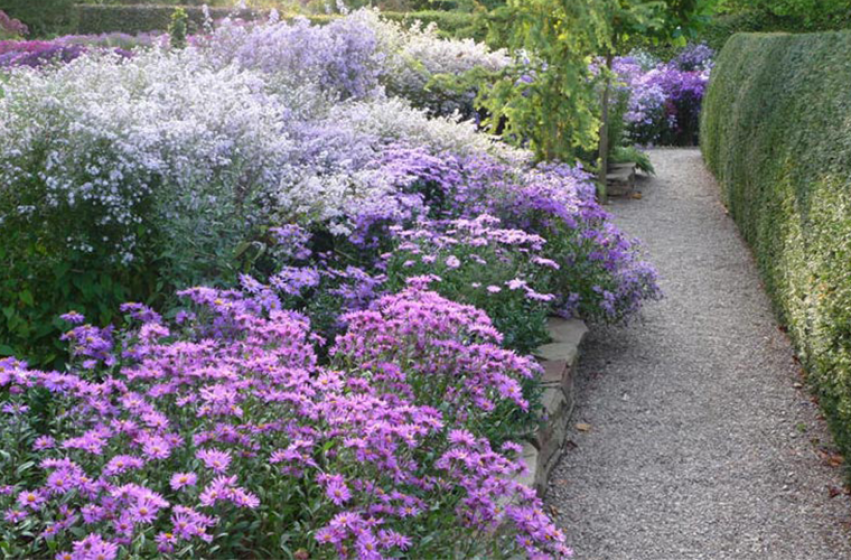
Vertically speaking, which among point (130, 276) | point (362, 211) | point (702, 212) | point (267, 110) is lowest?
point (702, 212)

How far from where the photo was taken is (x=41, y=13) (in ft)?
82.1

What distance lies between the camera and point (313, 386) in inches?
105

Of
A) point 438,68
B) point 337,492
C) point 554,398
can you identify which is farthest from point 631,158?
point 337,492

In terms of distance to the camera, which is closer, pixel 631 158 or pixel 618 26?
pixel 618 26

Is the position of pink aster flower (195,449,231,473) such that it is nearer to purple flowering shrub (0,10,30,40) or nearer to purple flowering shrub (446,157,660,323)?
purple flowering shrub (446,157,660,323)

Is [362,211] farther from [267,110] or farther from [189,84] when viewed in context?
[189,84]

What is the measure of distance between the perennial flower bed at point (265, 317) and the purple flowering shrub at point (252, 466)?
0.03 feet

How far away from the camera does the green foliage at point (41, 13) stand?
24969 mm

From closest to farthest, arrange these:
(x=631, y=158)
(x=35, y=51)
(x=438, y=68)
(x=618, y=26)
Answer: (x=618, y=26)
(x=438, y=68)
(x=631, y=158)
(x=35, y=51)

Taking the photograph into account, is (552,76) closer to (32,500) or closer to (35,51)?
(32,500)

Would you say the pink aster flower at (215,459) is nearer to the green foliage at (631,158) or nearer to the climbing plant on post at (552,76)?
the climbing plant on post at (552,76)

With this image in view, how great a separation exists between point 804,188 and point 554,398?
7.08 ft

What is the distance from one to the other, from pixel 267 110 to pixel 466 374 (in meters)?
2.33

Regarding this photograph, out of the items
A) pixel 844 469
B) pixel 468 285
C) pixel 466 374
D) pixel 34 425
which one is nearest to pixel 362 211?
pixel 468 285
